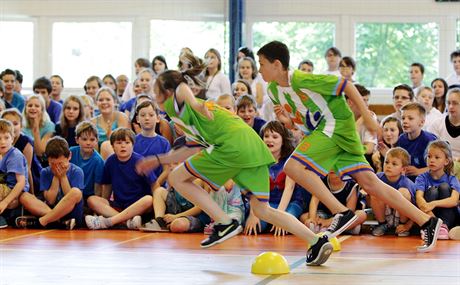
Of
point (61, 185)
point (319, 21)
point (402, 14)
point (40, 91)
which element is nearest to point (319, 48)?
point (319, 21)

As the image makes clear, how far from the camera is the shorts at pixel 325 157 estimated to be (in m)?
5.89

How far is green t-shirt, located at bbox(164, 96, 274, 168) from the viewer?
5516 mm

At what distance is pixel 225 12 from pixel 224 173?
8.94 meters

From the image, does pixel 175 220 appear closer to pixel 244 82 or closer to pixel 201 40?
pixel 244 82

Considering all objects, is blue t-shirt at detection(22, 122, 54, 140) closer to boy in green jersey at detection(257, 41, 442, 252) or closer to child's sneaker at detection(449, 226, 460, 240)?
boy in green jersey at detection(257, 41, 442, 252)

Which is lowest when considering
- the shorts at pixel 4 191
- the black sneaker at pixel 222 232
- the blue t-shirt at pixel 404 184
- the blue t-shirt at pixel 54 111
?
the black sneaker at pixel 222 232

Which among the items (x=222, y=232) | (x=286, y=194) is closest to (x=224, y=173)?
(x=222, y=232)

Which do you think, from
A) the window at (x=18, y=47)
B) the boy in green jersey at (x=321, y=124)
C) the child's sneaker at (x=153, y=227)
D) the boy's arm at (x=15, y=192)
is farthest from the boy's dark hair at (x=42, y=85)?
the boy in green jersey at (x=321, y=124)

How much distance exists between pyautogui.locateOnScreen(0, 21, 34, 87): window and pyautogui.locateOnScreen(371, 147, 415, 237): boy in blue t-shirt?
30.7ft

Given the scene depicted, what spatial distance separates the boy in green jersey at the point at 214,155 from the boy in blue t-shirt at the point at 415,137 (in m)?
2.80

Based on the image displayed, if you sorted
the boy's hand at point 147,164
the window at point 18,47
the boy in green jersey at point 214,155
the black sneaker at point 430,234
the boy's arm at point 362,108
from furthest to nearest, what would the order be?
1. the window at point 18,47
2. the black sneaker at point 430,234
3. the boy's arm at point 362,108
4. the boy's hand at point 147,164
5. the boy in green jersey at point 214,155

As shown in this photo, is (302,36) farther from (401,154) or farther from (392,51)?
(401,154)

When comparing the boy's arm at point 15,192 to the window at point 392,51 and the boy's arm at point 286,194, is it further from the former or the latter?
the window at point 392,51

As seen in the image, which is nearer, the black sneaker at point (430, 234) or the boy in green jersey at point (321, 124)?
the boy in green jersey at point (321, 124)
